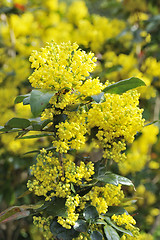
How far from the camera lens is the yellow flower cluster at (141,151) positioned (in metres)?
1.90

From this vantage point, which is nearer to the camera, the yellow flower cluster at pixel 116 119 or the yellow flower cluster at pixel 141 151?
the yellow flower cluster at pixel 116 119

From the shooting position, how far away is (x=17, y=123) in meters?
0.79

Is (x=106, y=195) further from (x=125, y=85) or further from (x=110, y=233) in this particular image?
(x=125, y=85)

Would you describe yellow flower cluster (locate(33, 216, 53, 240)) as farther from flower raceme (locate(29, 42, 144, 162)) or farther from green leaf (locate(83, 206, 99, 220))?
flower raceme (locate(29, 42, 144, 162))

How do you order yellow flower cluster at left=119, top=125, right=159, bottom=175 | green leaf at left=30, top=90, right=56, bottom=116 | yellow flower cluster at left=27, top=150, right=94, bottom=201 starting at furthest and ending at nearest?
yellow flower cluster at left=119, top=125, right=159, bottom=175, yellow flower cluster at left=27, top=150, right=94, bottom=201, green leaf at left=30, top=90, right=56, bottom=116

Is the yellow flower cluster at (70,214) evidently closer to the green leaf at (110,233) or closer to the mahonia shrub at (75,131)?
the mahonia shrub at (75,131)

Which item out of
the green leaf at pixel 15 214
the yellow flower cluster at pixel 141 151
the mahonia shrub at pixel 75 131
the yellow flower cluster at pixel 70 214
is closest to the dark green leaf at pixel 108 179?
the mahonia shrub at pixel 75 131

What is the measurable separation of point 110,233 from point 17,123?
399mm

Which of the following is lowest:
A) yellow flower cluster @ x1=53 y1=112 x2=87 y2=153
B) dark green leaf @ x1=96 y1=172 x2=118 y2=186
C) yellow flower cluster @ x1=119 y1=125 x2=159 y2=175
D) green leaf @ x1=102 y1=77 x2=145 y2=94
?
yellow flower cluster @ x1=119 y1=125 x2=159 y2=175

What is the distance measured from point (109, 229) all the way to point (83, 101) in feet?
1.20

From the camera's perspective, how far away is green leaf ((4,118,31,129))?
0.78 m

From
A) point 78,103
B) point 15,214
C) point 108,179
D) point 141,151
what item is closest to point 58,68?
point 78,103

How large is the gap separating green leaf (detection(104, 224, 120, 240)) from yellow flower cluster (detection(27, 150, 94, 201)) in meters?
0.14

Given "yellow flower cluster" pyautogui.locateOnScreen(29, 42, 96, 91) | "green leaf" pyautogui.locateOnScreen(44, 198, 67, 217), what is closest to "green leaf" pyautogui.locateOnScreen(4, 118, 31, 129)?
"yellow flower cluster" pyautogui.locateOnScreen(29, 42, 96, 91)
